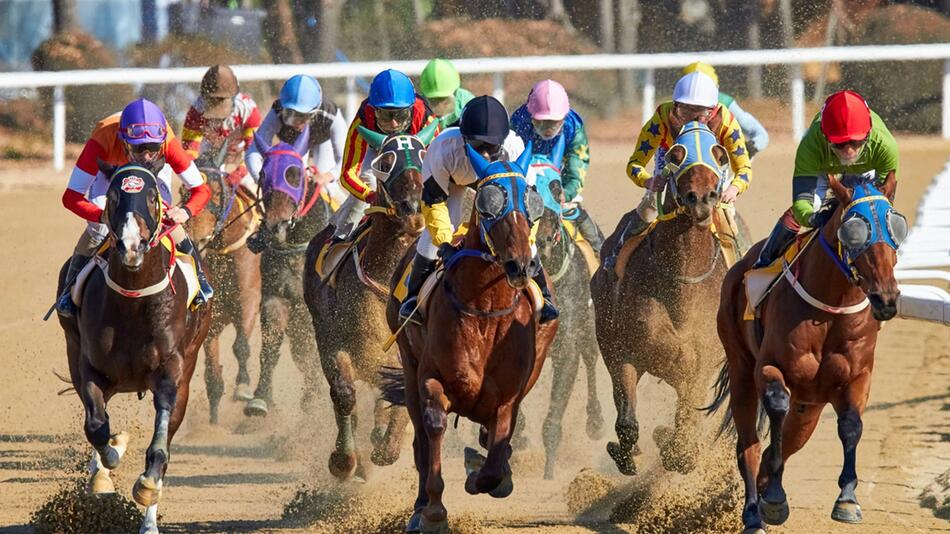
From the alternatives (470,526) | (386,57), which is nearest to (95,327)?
(470,526)

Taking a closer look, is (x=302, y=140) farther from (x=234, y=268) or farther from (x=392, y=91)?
(x=392, y=91)

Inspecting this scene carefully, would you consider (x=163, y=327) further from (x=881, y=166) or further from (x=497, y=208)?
(x=881, y=166)

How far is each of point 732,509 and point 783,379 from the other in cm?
104

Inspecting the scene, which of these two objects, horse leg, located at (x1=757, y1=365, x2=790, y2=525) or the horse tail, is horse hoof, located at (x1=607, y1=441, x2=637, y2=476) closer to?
the horse tail

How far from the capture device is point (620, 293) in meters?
9.05

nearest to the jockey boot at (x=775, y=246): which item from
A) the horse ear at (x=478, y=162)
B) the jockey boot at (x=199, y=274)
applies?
the horse ear at (x=478, y=162)

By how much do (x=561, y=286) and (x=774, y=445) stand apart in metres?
2.93

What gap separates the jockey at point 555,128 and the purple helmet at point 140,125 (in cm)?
266

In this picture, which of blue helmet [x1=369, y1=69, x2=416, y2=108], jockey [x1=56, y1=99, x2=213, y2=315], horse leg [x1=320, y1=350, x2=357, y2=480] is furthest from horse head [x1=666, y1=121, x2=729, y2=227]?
jockey [x1=56, y1=99, x2=213, y2=315]

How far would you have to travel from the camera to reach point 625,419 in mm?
8617

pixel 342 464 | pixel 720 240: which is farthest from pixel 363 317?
pixel 720 240

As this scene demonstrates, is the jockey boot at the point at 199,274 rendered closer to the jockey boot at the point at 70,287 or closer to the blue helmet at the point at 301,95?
the jockey boot at the point at 70,287

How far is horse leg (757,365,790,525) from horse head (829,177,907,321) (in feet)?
1.87

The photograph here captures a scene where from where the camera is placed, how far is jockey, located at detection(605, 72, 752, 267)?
8789mm
